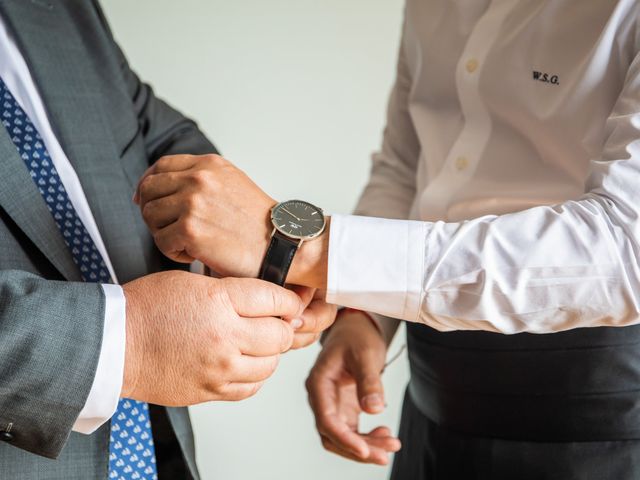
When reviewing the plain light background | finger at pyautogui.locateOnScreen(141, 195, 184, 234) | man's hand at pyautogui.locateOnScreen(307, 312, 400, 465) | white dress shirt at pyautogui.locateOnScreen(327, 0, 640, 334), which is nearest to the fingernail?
man's hand at pyautogui.locateOnScreen(307, 312, 400, 465)

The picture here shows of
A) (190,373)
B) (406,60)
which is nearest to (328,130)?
(406,60)

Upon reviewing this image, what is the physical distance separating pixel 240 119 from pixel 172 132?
98 cm

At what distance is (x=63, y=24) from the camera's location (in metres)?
1.22

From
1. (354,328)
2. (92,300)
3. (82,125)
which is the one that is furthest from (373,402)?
(82,125)

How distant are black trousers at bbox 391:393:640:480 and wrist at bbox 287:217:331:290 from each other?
389mm

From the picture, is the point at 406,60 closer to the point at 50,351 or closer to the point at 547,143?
the point at 547,143

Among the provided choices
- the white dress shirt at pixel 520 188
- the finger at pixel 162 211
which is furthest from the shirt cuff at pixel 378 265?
the finger at pixel 162 211

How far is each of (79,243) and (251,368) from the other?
33 cm

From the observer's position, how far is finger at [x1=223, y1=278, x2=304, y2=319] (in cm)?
90

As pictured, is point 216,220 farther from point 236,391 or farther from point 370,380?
point 370,380

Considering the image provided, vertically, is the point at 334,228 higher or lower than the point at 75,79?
lower

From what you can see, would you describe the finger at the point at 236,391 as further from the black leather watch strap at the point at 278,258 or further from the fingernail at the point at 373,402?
the fingernail at the point at 373,402

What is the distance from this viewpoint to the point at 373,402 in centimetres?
118

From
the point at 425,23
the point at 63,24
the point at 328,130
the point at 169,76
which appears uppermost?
the point at 63,24
